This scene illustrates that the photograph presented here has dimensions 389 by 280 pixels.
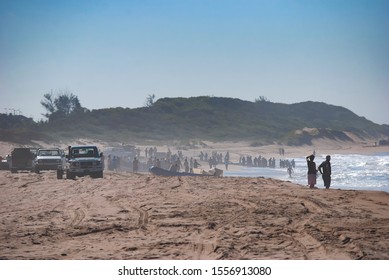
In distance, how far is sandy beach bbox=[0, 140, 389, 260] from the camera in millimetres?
10359

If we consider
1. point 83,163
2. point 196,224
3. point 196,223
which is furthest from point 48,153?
point 196,224

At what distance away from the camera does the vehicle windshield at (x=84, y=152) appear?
26.4 metres

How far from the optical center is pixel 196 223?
12852 millimetres

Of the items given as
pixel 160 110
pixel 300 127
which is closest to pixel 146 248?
pixel 300 127

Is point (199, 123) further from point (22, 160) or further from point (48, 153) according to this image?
point (48, 153)

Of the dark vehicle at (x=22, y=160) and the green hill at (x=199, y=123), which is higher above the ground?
the green hill at (x=199, y=123)

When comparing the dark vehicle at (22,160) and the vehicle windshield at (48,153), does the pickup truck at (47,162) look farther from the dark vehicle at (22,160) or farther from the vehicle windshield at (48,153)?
the dark vehicle at (22,160)

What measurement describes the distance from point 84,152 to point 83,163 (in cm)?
81

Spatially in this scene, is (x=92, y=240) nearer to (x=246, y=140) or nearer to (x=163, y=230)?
(x=163, y=230)

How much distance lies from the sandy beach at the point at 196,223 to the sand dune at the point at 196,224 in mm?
18

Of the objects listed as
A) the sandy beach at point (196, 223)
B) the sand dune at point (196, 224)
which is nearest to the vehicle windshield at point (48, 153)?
the sandy beach at point (196, 223)

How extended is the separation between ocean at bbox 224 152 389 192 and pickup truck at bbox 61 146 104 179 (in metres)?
12.4

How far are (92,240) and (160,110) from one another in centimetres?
5916

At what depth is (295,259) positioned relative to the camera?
385 inches
